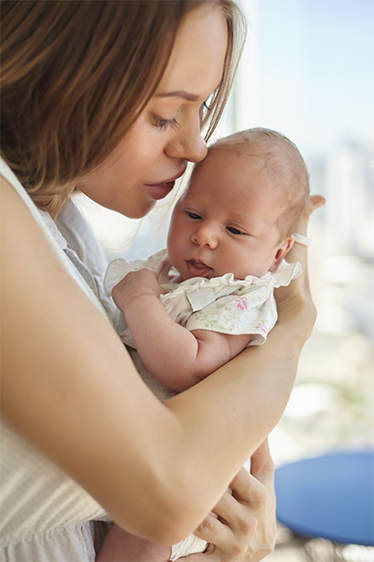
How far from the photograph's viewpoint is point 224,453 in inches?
29.9

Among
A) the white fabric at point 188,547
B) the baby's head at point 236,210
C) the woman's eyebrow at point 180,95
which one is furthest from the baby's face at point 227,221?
the white fabric at point 188,547

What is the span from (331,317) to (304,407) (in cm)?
71

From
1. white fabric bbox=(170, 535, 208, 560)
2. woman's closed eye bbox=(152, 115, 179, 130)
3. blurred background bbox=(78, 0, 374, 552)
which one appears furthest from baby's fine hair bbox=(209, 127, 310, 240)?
blurred background bbox=(78, 0, 374, 552)

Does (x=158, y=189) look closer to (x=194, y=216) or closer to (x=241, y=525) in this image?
(x=194, y=216)

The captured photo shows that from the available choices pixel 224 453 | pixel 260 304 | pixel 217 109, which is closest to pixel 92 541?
pixel 224 453

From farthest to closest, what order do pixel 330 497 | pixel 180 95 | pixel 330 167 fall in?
pixel 330 167, pixel 330 497, pixel 180 95

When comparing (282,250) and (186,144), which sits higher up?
(186,144)

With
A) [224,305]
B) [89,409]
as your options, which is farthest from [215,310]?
[89,409]

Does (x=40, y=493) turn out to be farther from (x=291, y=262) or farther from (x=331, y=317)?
(x=331, y=317)

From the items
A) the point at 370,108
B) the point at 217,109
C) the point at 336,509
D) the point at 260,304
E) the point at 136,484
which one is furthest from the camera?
the point at 370,108

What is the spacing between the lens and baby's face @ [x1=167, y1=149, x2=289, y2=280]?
3.76 feet

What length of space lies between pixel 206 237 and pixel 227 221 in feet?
0.25

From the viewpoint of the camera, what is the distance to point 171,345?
3.23 ft

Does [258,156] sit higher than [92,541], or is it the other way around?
[258,156]
